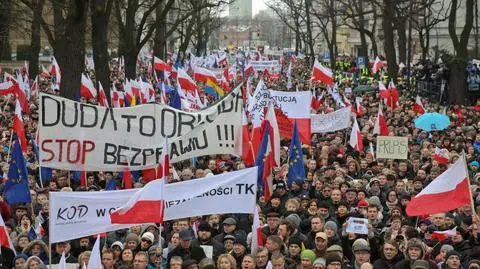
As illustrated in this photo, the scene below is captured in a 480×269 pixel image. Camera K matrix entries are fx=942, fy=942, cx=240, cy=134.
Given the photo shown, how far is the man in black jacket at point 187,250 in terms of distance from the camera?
959 centimetres

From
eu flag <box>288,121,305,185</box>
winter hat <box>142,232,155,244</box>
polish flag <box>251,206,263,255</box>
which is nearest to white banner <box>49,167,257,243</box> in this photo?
polish flag <box>251,206,263,255</box>

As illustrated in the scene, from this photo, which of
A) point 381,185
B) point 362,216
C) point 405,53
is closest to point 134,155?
point 362,216

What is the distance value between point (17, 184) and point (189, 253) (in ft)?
10.9

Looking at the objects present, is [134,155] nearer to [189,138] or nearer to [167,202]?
[189,138]

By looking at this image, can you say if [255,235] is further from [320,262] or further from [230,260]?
[320,262]

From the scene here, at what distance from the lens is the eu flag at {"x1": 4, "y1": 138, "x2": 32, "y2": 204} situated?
11.9 metres

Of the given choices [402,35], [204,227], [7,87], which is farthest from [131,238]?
[402,35]

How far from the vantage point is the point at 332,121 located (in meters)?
18.9

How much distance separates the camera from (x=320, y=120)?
19.0 metres

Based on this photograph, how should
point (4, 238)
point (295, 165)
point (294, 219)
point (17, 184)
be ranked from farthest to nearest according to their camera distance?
1. point (295, 165)
2. point (17, 184)
3. point (294, 219)
4. point (4, 238)

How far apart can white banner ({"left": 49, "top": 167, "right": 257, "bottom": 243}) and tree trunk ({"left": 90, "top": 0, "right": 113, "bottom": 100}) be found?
15.8 metres

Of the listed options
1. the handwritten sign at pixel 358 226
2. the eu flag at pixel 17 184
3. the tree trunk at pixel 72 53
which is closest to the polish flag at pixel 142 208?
the handwritten sign at pixel 358 226

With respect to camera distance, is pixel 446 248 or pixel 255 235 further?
pixel 255 235

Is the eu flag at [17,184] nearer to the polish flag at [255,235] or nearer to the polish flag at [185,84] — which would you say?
the polish flag at [255,235]
